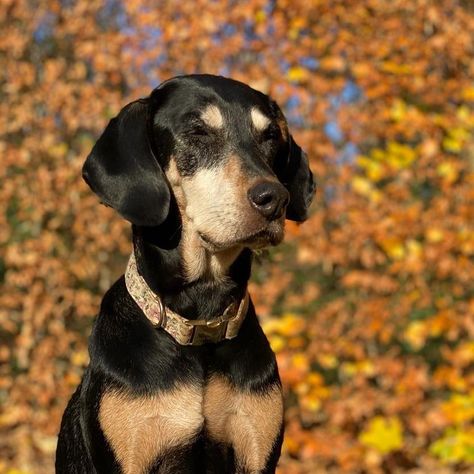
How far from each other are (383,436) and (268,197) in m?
4.66

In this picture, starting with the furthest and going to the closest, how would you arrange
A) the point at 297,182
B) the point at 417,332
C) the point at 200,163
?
the point at 417,332 → the point at 297,182 → the point at 200,163

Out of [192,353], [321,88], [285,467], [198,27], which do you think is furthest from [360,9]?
[192,353]

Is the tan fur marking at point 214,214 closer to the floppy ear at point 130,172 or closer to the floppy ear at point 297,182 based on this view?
the floppy ear at point 130,172

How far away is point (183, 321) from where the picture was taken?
10.9ft

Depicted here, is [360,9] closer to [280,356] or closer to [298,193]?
[280,356]

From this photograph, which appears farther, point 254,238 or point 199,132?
point 199,132

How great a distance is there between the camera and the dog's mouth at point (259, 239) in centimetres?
324

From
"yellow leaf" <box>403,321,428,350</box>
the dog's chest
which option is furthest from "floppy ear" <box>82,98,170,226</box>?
"yellow leaf" <box>403,321,428,350</box>

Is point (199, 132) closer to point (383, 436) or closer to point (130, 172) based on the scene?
point (130, 172)

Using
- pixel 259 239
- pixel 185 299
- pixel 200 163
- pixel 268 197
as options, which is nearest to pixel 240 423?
pixel 185 299

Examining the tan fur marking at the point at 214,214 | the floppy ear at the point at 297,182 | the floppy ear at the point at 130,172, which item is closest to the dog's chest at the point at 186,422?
the tan fur marking at the point at 214,214

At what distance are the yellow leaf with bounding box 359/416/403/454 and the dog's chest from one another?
13.6 feet

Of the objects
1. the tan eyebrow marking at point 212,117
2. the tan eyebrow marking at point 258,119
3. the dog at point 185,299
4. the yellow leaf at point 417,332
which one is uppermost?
the tan eyebrow marking at point 212,117

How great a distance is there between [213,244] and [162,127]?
1.70 feet
